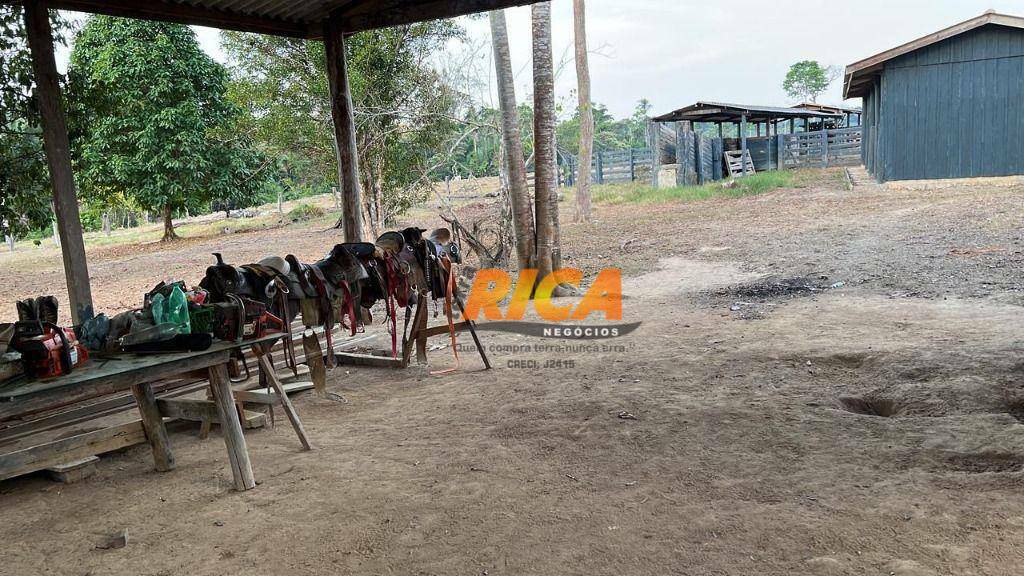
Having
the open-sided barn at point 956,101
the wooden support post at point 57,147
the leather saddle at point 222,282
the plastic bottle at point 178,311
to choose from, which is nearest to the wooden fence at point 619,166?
the open-sided barn at point 956,101

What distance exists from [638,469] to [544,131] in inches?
241

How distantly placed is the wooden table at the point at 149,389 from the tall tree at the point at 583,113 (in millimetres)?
14019

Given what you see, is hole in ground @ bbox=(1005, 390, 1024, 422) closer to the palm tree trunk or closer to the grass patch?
the grass patch

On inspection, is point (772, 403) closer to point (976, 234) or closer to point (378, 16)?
point (378, 16)

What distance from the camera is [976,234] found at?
10.3m

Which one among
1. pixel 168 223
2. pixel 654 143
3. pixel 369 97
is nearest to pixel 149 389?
pixel 369 97

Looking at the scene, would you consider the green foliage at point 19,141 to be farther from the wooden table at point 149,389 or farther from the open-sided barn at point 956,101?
the open-sided barn at point 956,101

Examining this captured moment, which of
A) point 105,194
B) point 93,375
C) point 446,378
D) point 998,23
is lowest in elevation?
point 446,378

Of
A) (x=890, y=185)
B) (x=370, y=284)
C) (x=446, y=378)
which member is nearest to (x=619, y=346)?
(x=446, y=378)

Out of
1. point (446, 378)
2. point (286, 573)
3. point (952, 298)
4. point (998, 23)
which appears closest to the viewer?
point (286, 573)

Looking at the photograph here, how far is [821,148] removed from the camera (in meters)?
25.1

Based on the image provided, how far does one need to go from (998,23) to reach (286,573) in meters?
17.5

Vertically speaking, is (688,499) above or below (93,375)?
below

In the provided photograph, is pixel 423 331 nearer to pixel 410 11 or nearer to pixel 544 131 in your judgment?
pixel 410 11
